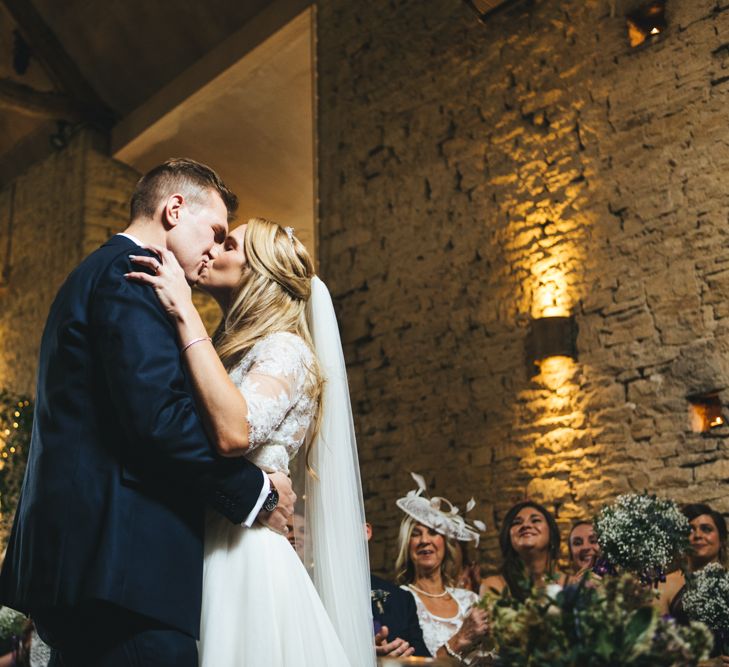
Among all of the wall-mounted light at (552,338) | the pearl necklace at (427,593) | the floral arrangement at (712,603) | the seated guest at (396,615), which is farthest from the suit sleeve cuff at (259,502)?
the wall-mounted light at (552,338)

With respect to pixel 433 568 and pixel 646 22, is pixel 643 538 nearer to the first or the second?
pixel 433 568

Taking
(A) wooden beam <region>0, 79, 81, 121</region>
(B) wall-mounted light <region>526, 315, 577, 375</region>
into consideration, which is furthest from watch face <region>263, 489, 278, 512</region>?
(A) wooden beam <region>0, 79, 81, 121</region>

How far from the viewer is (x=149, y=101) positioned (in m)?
10.1

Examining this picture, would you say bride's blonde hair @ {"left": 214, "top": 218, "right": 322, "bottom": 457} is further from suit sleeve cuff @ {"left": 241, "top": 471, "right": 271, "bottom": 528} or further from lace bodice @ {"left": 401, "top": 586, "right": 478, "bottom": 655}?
lace bodice @ {"left": 401, "top": 586, "right": 478, "bottom": 655}

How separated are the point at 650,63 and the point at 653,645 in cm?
490

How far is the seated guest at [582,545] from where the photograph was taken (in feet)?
Answer: 17.4

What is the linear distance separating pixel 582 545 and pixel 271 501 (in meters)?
3.54

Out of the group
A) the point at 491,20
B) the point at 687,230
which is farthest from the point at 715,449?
the point at 491,20

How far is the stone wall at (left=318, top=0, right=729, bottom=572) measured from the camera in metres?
5.51

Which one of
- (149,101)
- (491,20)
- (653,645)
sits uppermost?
(149,101)

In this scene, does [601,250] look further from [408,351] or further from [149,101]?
[149,101]

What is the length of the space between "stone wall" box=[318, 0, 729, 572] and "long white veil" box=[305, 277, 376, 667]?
317cm

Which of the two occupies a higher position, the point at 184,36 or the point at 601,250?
the point at 184,36

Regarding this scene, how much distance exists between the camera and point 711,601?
3.66 m
